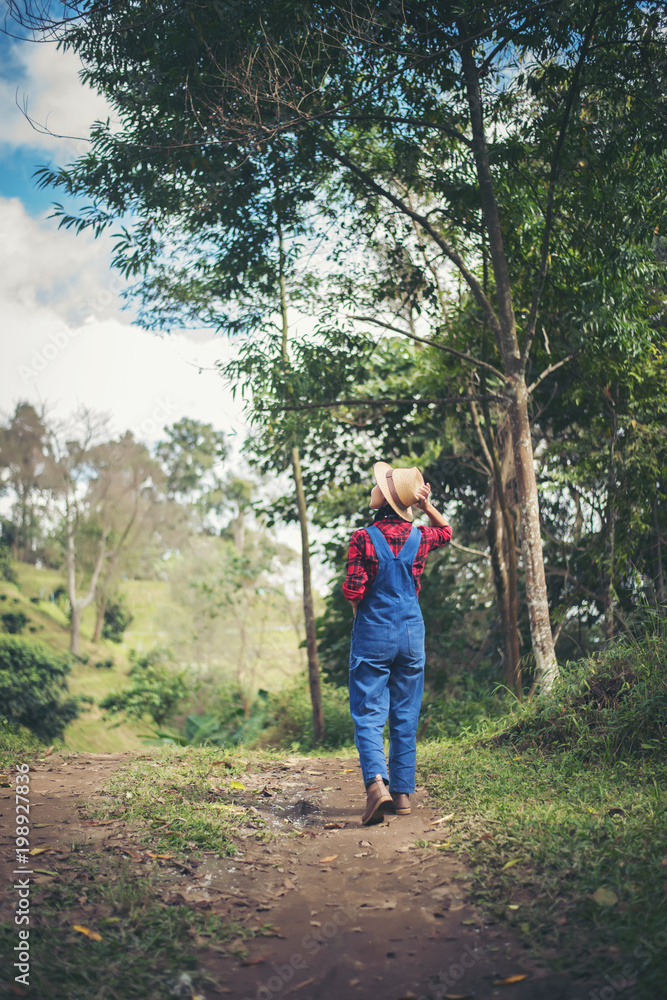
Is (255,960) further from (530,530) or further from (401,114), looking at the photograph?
(401,114)

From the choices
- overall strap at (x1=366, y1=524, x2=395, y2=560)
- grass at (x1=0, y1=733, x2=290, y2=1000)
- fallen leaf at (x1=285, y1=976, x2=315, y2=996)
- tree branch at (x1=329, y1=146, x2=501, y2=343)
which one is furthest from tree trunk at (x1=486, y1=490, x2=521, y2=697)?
fallen leaf at (x1=285, y1=976, x2=315, y2=996)

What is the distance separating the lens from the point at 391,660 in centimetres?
427

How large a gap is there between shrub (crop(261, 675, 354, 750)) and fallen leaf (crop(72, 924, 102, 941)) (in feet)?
23.0

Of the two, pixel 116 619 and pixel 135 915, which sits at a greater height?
pixel 116 619

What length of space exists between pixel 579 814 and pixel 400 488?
2.09 m

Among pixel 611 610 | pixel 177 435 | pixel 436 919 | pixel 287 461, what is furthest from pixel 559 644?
pixel 177 435

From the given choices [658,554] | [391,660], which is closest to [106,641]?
[658,554]

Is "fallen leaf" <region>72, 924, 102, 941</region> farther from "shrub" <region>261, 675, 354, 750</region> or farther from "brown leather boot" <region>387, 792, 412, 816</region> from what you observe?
"shrub" <region>261, 675, 354, 750</region>

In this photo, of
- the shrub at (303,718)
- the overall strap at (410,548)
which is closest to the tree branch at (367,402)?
the overall strap at (410,548)

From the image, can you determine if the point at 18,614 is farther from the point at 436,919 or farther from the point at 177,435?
the point at 436,919

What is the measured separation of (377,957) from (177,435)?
40.9 m

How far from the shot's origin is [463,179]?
7391 mm

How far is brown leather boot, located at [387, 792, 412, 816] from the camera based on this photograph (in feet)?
14.0

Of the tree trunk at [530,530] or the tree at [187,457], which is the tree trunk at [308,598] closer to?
the tree trunk at [530,530]
